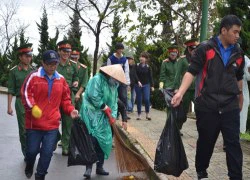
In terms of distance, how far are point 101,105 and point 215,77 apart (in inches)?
72.4

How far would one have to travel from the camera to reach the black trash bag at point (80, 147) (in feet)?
18.9

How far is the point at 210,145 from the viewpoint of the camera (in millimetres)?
5059

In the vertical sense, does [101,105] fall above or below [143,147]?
above

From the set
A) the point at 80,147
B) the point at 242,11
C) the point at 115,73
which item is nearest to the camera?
the point at 80,147

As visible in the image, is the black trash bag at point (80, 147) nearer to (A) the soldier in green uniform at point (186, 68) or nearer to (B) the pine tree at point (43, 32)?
(A) the soldier in green uniform at point (186, 68)

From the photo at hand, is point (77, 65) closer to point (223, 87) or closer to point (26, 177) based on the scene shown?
point (26, 177)

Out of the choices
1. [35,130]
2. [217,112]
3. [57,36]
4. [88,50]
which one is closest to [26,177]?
[35,130]

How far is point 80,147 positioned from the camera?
581cm

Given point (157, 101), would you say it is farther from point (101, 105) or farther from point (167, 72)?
point (101, 105)

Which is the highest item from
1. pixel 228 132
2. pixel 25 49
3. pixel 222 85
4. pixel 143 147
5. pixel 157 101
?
pixel 25 49


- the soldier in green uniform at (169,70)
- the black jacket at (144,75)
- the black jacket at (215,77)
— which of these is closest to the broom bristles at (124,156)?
the black jacket at (215,77)

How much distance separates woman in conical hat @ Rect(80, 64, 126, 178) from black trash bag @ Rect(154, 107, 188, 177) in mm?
1214

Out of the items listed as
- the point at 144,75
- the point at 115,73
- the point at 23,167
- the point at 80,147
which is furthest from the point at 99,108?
the point at 144,75

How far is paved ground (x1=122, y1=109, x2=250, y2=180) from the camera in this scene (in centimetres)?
588
